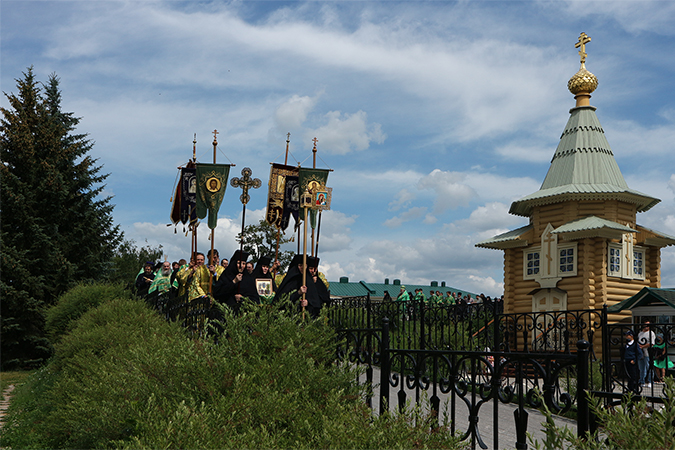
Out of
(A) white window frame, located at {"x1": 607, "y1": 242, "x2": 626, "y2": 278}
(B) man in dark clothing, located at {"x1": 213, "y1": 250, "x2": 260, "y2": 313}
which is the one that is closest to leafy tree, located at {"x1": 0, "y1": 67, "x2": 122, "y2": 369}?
(B) man in dark clothing, located at {"x1": 213, "y1": 250, "x2": 260, "y2": 313}

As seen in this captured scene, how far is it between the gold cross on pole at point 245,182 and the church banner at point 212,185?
1.53 metres

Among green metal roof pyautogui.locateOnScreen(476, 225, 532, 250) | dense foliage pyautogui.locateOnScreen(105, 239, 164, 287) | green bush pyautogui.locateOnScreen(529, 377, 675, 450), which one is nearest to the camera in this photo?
green bush pyautogui.locateOnScreen(529, 377, 675, 450)

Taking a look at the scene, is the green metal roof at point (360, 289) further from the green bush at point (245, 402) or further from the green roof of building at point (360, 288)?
the green bush at point (245, 402)

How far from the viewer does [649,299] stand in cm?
1625

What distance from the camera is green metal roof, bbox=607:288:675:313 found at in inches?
616

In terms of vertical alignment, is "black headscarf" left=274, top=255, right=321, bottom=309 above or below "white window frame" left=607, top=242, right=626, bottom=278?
below

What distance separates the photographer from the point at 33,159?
22453 mm

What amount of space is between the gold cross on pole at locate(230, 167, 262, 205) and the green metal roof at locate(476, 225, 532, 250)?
8.86 meters

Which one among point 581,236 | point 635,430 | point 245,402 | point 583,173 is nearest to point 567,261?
point 581,236

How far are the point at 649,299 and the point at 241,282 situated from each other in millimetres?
12273

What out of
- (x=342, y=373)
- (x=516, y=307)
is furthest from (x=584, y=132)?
(x=342, y=373)

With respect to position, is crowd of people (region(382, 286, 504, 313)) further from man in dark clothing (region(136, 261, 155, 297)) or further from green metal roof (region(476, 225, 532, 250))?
man in dark clothing (region(136, 261, 155, 297))

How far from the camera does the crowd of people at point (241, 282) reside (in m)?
10.5

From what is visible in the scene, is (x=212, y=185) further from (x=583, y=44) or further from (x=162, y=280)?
(x=583, y=44)
